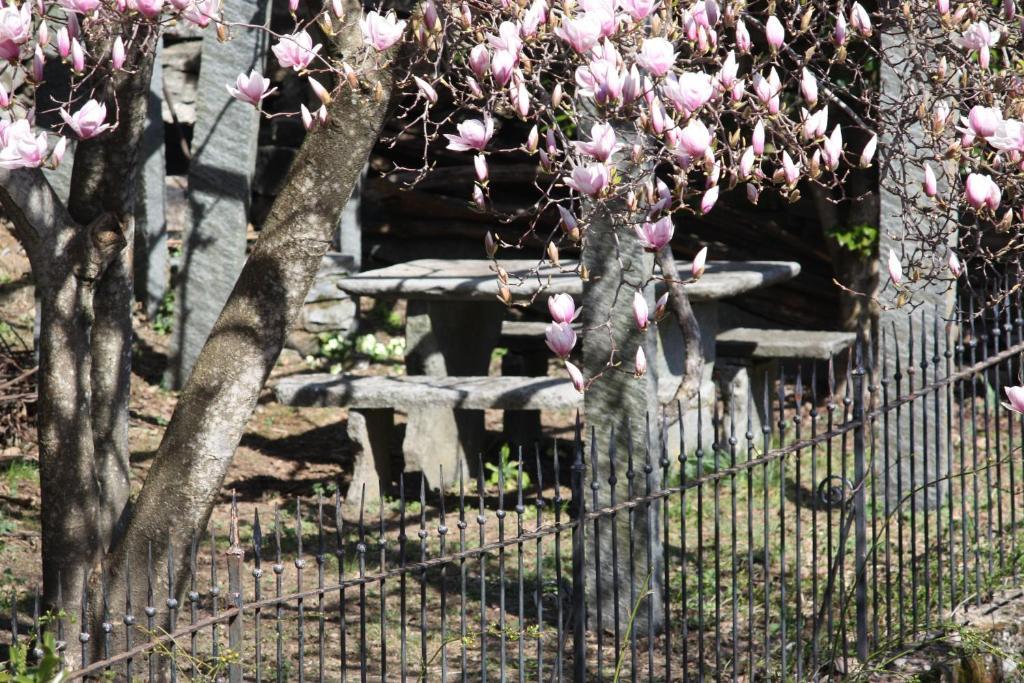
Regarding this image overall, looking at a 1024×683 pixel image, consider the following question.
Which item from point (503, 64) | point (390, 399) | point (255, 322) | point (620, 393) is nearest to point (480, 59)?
point (503, 64)

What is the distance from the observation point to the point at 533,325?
884 centimetres

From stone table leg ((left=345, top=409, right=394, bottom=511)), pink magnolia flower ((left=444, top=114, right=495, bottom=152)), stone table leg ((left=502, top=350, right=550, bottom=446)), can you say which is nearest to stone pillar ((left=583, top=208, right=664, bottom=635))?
pink magnolia flower ((left=444, top=114, right=495, bottom=152))

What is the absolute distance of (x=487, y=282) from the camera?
707cm

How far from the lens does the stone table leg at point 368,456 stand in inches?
286

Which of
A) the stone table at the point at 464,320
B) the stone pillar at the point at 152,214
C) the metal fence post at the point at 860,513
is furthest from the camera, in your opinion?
→ the stone pillar at the point at 152,214

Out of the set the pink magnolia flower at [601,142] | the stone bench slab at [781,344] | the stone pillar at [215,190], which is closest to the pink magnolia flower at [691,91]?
the pink magnolia flower at [601,142]

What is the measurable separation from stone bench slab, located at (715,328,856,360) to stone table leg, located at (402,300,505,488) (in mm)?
1526

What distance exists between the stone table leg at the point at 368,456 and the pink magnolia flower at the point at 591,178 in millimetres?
4418

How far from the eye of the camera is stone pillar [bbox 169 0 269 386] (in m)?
8.93

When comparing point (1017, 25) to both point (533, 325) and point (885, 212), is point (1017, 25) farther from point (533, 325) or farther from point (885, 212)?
point (533, 325)

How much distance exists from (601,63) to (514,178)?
798 cm

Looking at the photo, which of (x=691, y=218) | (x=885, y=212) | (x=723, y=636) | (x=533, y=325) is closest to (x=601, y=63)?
(x=723, y=636)

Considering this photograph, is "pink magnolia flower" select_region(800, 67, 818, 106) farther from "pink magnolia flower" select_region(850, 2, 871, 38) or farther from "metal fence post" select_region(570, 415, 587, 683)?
"metal fence post" select_region(570, 415, 587, 683)

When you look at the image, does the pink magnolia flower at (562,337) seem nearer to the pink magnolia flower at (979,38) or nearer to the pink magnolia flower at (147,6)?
the pink magnolia flower at (147,6)
